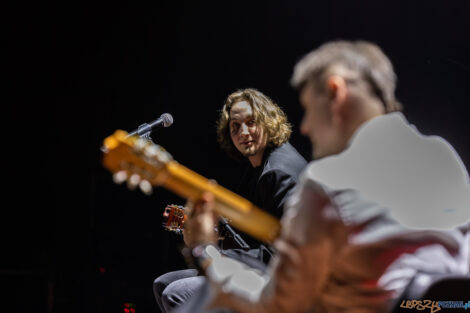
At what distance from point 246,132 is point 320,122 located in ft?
5.52

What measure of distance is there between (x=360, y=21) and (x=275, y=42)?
621 millimetres

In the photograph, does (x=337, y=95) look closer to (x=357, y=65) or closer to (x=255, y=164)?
(x=357, y=65)

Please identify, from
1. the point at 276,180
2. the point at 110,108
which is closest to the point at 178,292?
the point at 276,180

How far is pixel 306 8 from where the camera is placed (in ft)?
11.8

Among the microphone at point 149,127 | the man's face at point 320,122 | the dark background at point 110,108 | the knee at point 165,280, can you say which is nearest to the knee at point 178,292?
the knee at point 165,280

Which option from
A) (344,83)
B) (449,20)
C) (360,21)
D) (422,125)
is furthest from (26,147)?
(344,83)

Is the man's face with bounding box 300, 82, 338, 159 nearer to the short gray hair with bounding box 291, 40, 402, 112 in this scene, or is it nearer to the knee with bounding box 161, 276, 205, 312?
the short gray hair with bounding box 291, 40, 402, 112

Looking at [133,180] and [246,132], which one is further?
[246,132]

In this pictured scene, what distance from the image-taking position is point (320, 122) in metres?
1.03

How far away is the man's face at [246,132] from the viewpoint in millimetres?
2676

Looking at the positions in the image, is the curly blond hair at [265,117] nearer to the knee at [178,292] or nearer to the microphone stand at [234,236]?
the microphone stand at [234,236]

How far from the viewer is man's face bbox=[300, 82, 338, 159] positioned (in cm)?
102

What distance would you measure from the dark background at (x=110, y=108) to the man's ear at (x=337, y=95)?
2569mm

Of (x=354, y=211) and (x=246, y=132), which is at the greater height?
(x=246, y=132)
